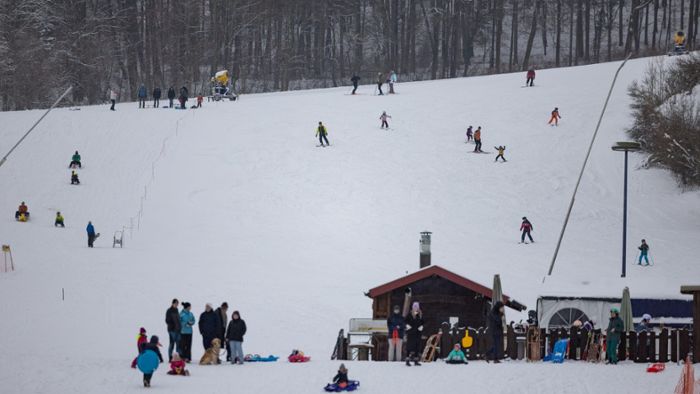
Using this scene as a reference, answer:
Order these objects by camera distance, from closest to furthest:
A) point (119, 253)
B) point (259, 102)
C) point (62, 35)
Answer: point (119, 253) → point (259, 102) → point (62, 35)

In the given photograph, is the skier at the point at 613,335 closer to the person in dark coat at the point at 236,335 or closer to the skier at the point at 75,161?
the person in dark coat at the point at 236,335

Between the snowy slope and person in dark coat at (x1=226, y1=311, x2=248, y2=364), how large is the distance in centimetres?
79

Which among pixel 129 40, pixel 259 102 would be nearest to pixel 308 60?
pixel 129 40

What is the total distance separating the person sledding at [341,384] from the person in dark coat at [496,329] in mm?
3560

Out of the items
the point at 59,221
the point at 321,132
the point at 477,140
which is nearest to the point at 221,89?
the point at 321,132

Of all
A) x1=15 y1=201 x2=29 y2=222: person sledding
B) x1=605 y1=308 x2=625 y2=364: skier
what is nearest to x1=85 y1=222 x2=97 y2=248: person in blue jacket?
x1=15 y1=201 x2=29 y2=222: person sledding

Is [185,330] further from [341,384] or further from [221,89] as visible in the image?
[221,89]

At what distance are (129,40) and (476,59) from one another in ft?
104

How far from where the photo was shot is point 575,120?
55.5m

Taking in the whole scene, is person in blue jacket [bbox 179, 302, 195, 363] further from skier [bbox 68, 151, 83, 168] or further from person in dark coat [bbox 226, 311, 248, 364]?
skier [bbox 68, 151, 83, 168]

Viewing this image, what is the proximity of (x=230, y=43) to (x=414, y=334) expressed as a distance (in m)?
59.8

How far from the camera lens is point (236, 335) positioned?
2066cm

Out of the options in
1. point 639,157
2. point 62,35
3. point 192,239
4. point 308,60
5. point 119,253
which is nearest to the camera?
point 119,253

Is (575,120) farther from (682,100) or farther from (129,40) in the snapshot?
(129,40)
